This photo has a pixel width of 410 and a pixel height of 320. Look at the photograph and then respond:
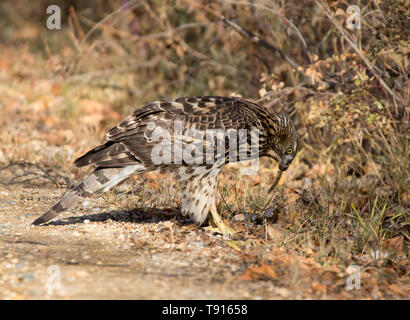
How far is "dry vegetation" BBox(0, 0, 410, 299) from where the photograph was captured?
413 centimetres

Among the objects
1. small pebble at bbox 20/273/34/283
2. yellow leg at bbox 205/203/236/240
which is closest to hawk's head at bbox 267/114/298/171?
yellow leg at bbox 205/203/236/240

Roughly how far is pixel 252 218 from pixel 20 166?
101 inches

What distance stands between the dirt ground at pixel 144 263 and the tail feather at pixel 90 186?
14 cm

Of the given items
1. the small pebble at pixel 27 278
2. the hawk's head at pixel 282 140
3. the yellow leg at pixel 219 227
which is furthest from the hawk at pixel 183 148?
the small pebble at pixel 27 278

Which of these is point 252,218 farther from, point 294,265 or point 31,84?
point 31,84

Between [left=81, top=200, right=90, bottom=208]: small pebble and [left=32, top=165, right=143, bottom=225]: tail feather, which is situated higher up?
[left=32, top=165, right=143, bottom=225]: tail feather

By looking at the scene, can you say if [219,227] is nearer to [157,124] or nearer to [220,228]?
[220,228]

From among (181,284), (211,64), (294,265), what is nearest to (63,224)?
(181,284)

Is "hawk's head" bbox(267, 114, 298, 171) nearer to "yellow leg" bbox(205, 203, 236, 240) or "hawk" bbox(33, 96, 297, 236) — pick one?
"hawk" bbox(33, 96, 297, 236)

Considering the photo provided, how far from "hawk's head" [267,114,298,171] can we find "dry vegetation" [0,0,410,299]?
0.33 m

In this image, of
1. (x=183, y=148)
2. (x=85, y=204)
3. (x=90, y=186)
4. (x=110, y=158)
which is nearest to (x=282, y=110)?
(x=183, y=148)

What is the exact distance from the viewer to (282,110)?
20.9ft

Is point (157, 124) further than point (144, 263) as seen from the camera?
Yes

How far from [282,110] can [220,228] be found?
2.22m
